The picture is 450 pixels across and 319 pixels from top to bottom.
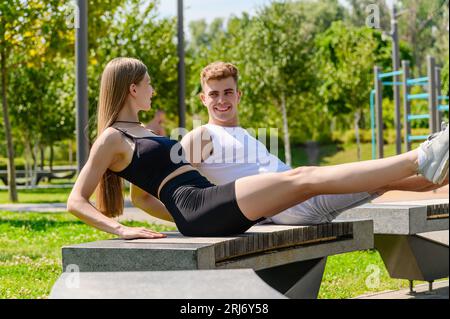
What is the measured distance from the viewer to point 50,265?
7.07 m

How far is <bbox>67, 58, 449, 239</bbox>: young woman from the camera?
359 cm

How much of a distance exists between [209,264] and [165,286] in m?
0.51

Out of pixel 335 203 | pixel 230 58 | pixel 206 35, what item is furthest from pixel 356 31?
pixel 206 35

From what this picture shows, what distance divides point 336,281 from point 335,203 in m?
2.44

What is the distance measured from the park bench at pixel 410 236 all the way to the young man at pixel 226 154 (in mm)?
1081

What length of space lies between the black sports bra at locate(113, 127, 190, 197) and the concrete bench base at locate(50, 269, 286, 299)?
38.6 inches

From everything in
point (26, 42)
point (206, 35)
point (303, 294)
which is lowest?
point (303, 294)

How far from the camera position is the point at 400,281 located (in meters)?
6.79

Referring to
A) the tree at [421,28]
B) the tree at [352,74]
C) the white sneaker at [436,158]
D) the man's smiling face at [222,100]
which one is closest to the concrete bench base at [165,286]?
the white sneaker at [436,158]

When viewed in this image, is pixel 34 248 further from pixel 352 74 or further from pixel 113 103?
pixel 352 74

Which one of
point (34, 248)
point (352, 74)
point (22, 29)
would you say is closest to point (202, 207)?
point (34, 248)

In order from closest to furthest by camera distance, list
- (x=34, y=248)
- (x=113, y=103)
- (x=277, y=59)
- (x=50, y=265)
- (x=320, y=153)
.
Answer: (x=113, y=103)
(x=50, y=265)
(x=34, y=248)
(x=277, y=59)
(x=320, y=153)

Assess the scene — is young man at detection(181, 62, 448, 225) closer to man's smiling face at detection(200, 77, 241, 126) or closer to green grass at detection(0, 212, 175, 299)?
man's smiling face at detection(200, 77, 241, 126)
